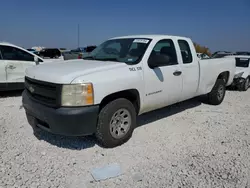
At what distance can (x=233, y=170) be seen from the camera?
301 centimetres

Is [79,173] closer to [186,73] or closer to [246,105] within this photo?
[186,73]

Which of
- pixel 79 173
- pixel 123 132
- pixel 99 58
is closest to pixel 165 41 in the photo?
pixel 99 58

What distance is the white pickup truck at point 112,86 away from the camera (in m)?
3.04

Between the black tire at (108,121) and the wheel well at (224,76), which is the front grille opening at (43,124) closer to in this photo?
the black tire at (108,121)

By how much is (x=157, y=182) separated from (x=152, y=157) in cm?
62

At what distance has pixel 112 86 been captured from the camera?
3287 millimetres

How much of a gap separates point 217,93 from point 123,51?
11.1 feet

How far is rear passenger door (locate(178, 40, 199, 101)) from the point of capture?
4716 mm

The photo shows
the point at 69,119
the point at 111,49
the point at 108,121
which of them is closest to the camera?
the point at 69,119

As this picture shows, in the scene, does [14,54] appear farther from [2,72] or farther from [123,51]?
[123,51]

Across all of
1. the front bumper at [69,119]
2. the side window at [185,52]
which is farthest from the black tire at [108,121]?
the side window at [185,52]

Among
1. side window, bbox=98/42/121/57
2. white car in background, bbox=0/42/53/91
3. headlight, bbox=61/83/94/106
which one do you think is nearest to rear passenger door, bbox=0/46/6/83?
white car in background, bbox=0/42/53/91

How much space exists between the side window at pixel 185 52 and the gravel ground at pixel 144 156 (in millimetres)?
1353

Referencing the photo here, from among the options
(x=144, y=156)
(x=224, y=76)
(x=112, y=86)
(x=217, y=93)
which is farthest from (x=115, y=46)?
(x=224, y=76)
